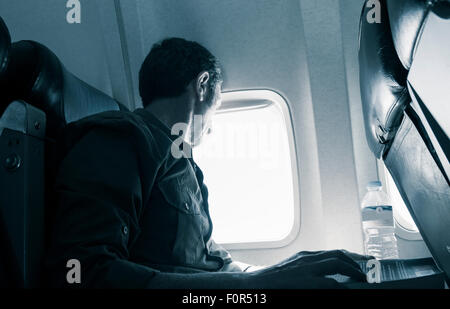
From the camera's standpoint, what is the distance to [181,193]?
130cm

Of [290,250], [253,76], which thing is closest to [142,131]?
[253,76]

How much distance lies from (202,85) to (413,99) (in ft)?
3.45

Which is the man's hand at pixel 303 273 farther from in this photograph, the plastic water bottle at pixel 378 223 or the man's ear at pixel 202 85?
the plastic water bottle at pixel 378 223

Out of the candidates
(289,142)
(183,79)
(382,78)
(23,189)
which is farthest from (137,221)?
(289,142)

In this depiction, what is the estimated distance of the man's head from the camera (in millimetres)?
1656

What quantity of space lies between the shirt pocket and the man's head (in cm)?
34

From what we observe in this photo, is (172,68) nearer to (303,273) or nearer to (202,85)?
(202,85)

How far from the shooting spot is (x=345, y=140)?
216cm

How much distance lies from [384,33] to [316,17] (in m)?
1.34

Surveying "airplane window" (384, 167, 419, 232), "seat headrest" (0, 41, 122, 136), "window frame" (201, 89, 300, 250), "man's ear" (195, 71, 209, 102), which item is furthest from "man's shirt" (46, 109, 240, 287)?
"airplane window" (384, 167, 419, 232)

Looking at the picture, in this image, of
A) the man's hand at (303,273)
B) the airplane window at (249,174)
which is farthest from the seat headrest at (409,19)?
the airplane window at (249,174)

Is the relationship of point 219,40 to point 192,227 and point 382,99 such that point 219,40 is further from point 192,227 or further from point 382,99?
point 382,99
